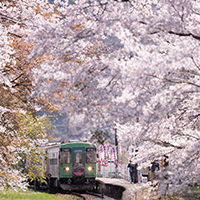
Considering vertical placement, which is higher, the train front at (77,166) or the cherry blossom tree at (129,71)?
the cherry blossom tree at (129,71)

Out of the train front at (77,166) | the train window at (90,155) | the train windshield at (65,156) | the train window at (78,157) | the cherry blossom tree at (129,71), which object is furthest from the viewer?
the train window at (90,155)

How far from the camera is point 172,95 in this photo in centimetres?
561

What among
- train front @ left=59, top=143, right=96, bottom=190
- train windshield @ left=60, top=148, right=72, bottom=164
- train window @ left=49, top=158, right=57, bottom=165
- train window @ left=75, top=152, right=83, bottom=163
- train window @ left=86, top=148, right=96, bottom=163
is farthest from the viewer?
train window @ left=49, top=158, right=57, bottom=165

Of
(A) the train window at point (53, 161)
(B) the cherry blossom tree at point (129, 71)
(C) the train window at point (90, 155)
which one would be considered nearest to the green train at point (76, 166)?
(C) the train window at point (90, 155)

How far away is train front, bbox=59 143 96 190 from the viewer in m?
24.7

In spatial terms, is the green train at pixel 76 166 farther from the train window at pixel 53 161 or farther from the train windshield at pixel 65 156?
the train window at pixel 53 161

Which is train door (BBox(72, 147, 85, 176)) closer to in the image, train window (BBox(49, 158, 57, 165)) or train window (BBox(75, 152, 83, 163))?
train window (BBox(75, 152, 83, 163))

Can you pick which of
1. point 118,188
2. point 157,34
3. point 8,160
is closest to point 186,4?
point 157,34

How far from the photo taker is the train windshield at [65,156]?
24859 millimetres

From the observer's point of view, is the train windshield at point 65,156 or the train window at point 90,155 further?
the train window at point 90,155

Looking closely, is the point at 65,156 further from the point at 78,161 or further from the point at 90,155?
the point at 90,155

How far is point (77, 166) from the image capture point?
24891 millimetres

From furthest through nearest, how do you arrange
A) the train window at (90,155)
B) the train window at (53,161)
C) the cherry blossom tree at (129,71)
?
the train window at (53,161) → the train window at (90,155) → the cherry blossom tree at (129,71)

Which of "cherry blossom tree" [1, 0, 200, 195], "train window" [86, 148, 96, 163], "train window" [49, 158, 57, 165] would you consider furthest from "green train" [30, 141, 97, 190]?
"cherry blossom tree" [1, 0, 200, 195]
